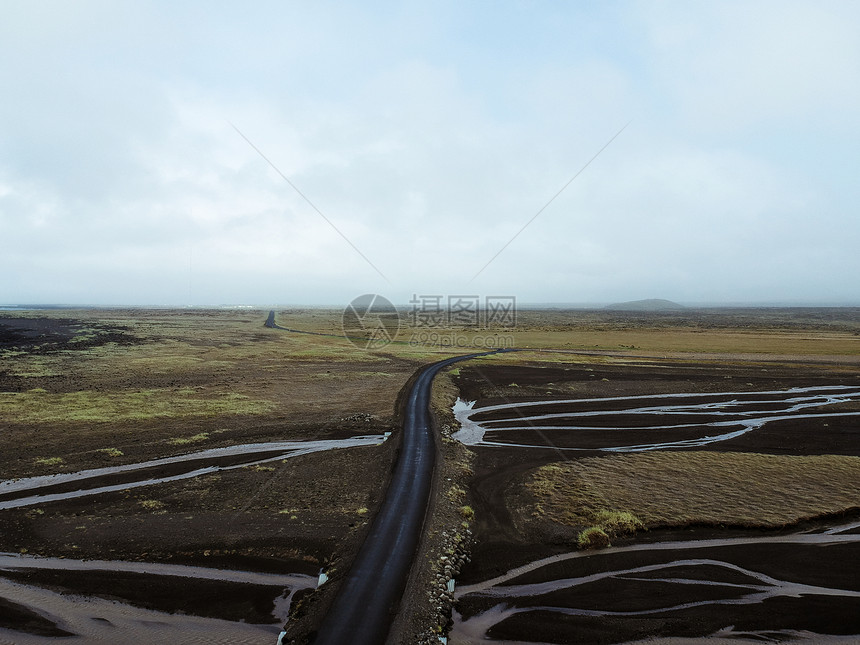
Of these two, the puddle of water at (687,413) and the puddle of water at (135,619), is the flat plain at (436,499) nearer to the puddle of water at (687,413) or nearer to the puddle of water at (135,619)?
the puddle of water at (135,619)

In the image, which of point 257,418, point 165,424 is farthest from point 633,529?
point 165,424

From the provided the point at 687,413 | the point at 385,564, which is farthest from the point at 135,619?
the point at 687,413

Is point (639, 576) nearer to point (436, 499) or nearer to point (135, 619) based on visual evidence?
point (436, 499)

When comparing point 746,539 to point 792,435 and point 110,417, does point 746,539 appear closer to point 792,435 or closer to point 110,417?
point 792,435

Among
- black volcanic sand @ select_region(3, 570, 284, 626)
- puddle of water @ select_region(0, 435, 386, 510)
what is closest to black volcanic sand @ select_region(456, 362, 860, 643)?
black volcanic sand @ select_region(3, 570, 284, 626)

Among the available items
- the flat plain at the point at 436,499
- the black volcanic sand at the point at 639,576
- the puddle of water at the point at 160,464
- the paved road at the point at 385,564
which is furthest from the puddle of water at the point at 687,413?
the puddle of water at the point at 160,464

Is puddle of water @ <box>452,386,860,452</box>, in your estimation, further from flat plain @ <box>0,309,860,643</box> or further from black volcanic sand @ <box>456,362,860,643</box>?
black volcanic sand @ <box>456,362,860,643</box>

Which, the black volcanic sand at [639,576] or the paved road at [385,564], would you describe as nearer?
the paved road at [385,564]

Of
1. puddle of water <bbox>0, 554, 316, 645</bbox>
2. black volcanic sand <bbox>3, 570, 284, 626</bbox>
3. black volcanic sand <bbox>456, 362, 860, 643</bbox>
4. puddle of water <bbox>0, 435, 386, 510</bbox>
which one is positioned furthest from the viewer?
puddle of water <bbox>0, 435, 386, 510</bbox>
